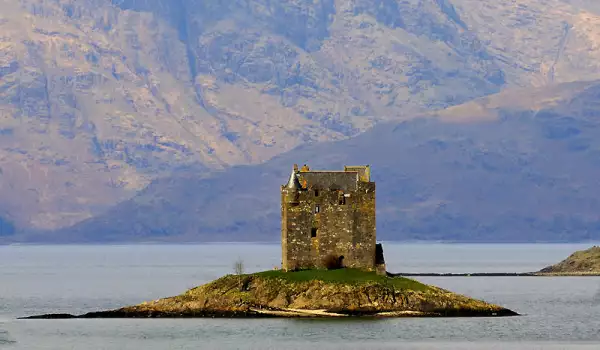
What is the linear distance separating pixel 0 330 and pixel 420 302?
113ft

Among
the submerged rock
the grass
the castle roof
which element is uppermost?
the castle roof

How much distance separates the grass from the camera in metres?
127

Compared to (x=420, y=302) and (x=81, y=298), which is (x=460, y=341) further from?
(x=81, y=298)

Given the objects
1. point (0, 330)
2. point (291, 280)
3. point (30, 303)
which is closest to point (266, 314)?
point (291, 280)

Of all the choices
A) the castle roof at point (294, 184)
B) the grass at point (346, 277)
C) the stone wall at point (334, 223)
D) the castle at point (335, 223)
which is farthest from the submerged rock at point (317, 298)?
the castle roof at point (294, 184)

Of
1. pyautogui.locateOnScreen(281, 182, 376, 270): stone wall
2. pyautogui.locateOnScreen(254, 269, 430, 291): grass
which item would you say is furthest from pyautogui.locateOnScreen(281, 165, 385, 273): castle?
pyautogui.locateOnScreen(254, 269, 430, 291): grass

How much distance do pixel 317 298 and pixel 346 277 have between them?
317 cm

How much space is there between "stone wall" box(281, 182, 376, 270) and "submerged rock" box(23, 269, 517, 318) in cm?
191

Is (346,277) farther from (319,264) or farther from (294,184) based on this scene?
(294,184)

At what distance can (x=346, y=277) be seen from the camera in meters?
127

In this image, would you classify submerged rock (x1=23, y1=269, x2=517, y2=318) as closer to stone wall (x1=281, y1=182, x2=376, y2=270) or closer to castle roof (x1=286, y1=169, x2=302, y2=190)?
stone wall (x1=281, y1=182, x2=376, y2=270)

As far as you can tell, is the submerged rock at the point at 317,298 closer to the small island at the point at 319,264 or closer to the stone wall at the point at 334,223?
the small island at the point at 319,264

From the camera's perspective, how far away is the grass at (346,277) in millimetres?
126562

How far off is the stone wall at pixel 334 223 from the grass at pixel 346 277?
1.42 m
